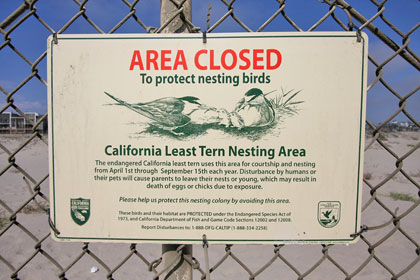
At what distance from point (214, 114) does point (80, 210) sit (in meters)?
0.64

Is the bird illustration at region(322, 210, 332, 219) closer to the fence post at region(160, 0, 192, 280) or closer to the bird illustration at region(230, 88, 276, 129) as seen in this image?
the bird illustration at region(230, 88, 276, 129)

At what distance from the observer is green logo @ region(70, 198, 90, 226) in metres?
0.97

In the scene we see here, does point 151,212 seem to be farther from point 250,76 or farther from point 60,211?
point 250,76

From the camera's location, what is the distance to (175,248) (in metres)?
0.98

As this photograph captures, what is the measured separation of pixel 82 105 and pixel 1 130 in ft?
93.1

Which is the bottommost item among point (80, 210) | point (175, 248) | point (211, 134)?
point (175, 248)

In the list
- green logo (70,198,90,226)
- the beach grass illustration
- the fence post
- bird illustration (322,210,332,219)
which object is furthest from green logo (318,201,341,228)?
green logo (70,198,90,226)

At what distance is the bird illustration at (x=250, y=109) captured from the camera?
2.98ft

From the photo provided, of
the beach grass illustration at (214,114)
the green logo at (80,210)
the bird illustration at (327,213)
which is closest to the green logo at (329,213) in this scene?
the bird illustration at (327,213)

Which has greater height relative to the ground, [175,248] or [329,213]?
[329,213]

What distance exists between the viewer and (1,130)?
888 inches

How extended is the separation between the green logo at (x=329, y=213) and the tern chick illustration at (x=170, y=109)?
0.61 metres

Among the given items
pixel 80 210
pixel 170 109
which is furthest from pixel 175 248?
pixel 170 109

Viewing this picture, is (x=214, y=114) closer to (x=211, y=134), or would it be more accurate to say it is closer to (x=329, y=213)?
(x=211, y=134)
